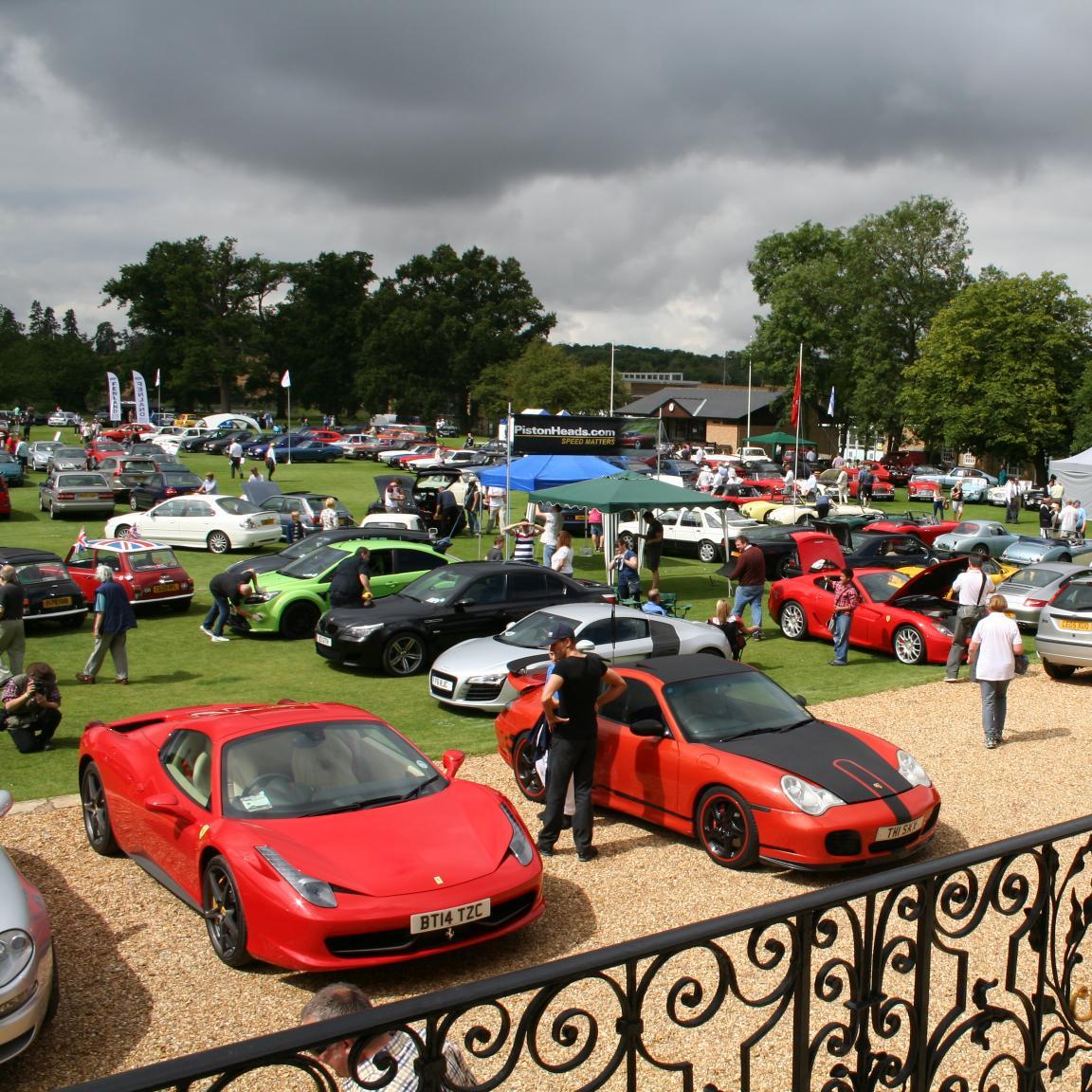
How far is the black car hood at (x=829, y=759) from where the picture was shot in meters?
7.67

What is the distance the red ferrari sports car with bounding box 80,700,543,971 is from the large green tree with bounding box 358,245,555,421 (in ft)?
277

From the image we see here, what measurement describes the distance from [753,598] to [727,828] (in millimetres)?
10319

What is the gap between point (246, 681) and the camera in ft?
49.4

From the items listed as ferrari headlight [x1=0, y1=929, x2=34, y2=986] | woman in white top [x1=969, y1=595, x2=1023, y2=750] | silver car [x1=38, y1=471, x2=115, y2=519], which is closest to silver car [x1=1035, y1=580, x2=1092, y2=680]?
woman in white top [x1=969, y1=595, x2=1023, y2=750]

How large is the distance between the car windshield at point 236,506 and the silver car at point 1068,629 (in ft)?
64.2

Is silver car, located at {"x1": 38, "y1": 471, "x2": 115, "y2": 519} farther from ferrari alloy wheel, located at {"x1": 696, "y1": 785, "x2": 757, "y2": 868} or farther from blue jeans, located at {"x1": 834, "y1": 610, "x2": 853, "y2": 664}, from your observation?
ferrari alloy wheel, located at {"x1": 696, "y1": 785, "x2": 757, "y2": 868}

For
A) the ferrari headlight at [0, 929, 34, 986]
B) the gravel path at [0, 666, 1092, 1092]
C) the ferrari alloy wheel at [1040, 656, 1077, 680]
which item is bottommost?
the ferrari alloy wheel at [1040, 656, 1077, 680]

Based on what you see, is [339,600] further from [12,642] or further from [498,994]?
[498,994]

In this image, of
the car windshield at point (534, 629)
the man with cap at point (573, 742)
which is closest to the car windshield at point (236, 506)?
the car windshield at point (534, 629)

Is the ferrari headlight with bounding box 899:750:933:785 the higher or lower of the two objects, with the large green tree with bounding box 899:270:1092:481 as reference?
lower

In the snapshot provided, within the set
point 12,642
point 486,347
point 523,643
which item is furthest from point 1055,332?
point 12,642

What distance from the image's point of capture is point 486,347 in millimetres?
91188

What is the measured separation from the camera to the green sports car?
58.6 ft

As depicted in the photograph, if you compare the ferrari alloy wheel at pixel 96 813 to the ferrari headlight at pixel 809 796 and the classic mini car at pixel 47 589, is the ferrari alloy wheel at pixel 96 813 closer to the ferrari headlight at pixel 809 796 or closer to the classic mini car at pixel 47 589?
the ferrari headlight at pixel 809 796
